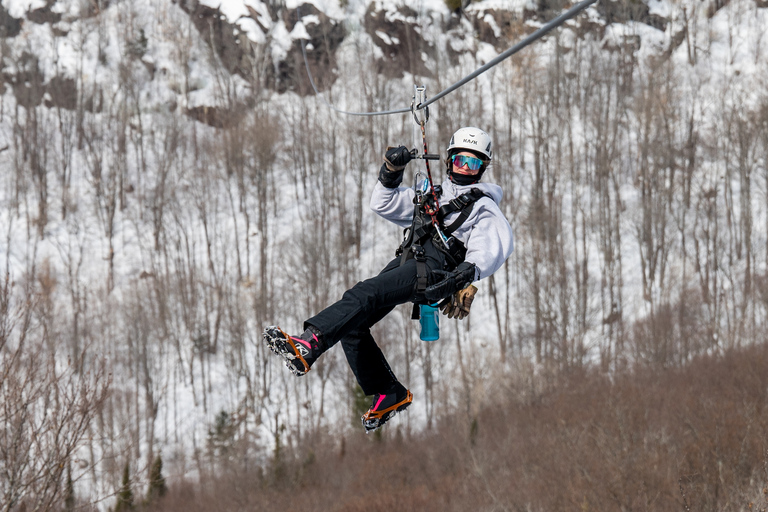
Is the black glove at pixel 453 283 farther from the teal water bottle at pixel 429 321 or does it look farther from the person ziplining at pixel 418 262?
the teal water bottle at pixel 429 321

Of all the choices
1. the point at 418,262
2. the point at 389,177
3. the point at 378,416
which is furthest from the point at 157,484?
the point at 418,262

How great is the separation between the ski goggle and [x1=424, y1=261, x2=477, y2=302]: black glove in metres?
0.87

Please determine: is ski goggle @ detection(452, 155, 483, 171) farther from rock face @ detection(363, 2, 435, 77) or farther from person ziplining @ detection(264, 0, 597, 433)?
rock face @ detection(363, 2, 435, 77)

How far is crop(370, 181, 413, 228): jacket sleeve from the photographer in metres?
5.04

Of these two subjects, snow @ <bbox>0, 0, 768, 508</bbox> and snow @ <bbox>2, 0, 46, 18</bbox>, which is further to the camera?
snow @ <bbox>2, 0, 46, 18</bbox>

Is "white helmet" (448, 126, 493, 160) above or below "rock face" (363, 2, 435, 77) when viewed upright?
below

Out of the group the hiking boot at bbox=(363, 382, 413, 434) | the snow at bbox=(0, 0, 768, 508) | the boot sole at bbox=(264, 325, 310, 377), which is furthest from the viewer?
the snow at bbox=(0, 0, 768, 508)

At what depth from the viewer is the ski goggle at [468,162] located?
16.2 ft

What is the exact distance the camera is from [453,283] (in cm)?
440

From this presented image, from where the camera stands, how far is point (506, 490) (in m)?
25.7

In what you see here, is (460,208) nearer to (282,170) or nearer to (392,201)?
(392,201)

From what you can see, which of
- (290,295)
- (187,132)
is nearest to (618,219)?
(290,295)

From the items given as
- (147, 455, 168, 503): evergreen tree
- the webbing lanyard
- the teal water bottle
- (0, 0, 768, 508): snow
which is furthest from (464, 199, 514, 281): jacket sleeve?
(147, 455, 168, 503): evergreen tree

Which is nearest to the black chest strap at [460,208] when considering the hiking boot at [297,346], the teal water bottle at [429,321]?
the teal water bottle at [429,321]
